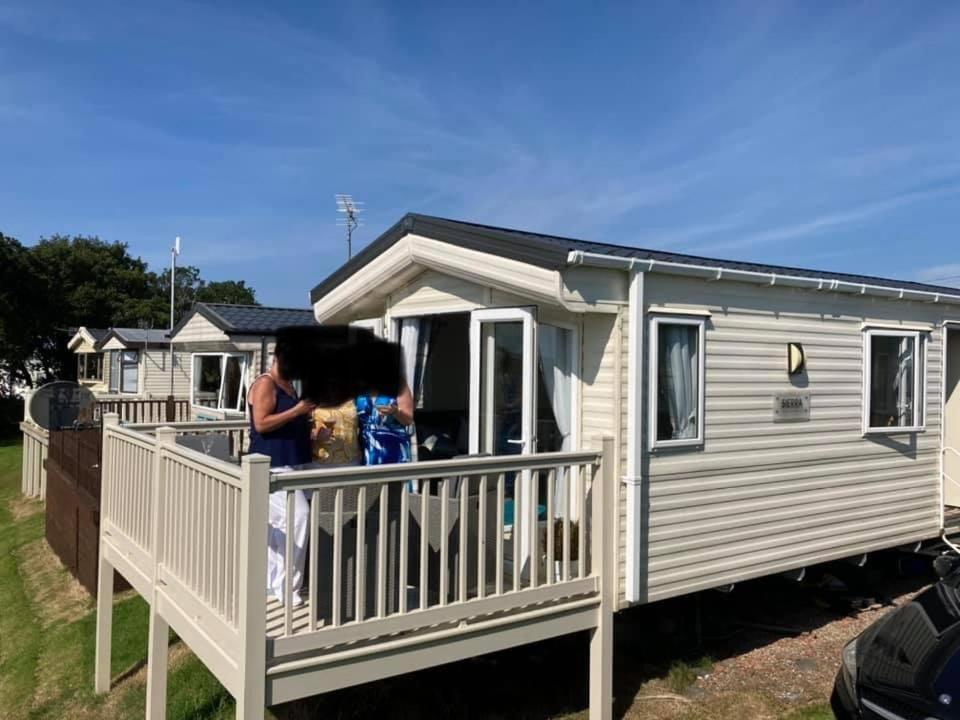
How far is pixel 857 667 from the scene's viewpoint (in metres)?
3.71

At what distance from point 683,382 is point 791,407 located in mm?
1112

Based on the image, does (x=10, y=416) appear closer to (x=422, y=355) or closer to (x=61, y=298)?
(x=61, y=298)

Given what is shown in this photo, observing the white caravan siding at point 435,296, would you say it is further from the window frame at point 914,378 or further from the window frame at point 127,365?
the window frame at point 127,365

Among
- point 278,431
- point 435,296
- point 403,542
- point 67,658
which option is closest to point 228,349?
point 67,658

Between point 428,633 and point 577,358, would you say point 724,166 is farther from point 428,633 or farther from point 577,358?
point 428,633

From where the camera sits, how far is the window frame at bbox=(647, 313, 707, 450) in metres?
4.50

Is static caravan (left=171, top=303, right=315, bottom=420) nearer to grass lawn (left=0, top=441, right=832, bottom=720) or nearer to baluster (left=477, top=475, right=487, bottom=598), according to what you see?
grass lawn (left=0, top=441, right=832, bottom=720)

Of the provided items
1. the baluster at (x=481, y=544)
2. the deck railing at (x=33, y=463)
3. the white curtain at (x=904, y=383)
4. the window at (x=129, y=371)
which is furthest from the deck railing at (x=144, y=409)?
the white curtain at (x=904, y=383)

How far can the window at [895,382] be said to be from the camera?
19.7 ft

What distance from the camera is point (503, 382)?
473cm

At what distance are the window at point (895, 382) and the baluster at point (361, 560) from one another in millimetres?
4385

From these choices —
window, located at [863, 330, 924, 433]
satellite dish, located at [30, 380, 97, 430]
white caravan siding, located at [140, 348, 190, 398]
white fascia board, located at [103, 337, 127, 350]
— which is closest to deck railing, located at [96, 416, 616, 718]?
window, located at [863, 330, 924, 433]

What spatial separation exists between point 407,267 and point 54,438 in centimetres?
695

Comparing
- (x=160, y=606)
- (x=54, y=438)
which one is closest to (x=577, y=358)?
(x=160, y=606)
